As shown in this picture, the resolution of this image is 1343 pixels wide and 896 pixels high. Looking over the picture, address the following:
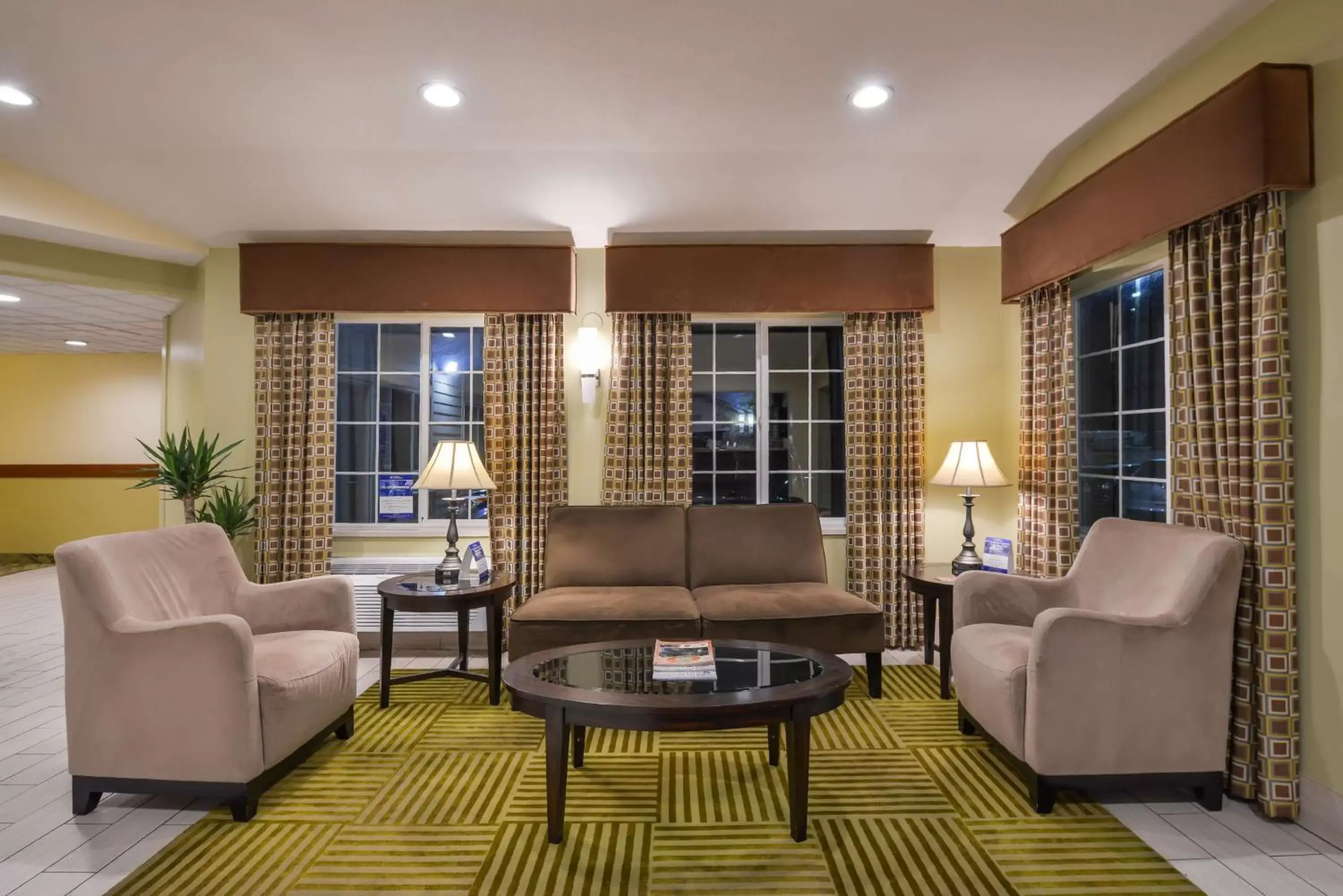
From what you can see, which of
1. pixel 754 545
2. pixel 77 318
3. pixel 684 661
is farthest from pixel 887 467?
pixel 77 318

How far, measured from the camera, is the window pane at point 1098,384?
373 centimetres

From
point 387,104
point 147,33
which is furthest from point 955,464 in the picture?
point 147,33

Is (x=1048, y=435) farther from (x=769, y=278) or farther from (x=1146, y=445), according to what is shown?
(x=769, y=278)

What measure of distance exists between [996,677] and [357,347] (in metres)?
4.38

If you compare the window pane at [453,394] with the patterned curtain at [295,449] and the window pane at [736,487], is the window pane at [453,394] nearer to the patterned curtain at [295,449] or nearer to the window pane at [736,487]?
the patterned curtain at [295,449]

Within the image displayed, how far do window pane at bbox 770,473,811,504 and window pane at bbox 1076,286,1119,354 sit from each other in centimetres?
183

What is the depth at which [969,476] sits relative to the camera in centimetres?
389

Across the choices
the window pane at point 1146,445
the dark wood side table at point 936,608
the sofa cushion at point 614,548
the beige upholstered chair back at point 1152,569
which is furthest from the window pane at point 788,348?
the beige upholstered chair back at point 1152,569

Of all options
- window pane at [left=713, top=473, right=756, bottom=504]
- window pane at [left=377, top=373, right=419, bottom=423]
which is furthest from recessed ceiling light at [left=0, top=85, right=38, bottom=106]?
window pane at [left=713, top=473, right=756, bottom=504]

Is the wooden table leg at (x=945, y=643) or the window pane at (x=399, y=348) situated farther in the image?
the window pane at (x=399, y=348)

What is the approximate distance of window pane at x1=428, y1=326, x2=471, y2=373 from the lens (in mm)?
4836

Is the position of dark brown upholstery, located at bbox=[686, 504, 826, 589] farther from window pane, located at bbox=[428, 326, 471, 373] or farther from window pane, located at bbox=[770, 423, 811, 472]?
window pane, located at bbox=[428, 326, 471, 373]

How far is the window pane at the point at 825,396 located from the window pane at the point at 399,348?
9.00 ft

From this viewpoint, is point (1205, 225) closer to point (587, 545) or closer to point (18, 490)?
point (587, 545)
